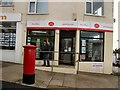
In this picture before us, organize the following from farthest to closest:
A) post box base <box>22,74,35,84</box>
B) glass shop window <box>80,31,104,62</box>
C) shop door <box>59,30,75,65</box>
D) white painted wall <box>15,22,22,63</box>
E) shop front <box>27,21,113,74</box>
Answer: glass shop window <box>80,31,104,62</box>
shop door <box>59,30,75,65</box>
white painted wall <box>15,22,22,63</box>
shop front <box>27,21,113,74</box>
post box base <box>22,74,35,84</box>

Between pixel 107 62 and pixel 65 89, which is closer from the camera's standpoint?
pixel 65 89

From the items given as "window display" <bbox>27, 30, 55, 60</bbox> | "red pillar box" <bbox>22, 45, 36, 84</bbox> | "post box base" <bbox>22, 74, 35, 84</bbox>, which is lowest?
"post box base" <bbox>22, 74, 35, 84</bbox>

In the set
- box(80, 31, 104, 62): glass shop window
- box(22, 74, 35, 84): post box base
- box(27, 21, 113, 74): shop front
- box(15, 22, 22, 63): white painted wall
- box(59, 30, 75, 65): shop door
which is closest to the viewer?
box(22, 74, 35, 84): post box base

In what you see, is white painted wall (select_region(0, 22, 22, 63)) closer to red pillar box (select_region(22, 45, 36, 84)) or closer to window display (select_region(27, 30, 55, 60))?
window display (select_region(27, 30, 55, 60))

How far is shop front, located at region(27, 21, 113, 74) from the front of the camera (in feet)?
55.3

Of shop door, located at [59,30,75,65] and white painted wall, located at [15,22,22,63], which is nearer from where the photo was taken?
white painted wall, located at [15,22,22,63]

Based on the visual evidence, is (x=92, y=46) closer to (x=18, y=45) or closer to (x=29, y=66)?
(x=18, y=45)

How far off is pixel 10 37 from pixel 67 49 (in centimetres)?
411

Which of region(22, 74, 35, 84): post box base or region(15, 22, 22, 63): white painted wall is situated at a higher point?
region(15, 22, 22, 63): white painted wall

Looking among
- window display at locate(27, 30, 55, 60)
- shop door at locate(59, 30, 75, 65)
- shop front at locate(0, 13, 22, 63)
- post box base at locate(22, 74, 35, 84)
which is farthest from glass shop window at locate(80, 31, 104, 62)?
post box base at locate(22, 74, 35, 84)

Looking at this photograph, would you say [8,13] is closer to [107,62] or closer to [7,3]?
[7,3]

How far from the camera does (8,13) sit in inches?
680

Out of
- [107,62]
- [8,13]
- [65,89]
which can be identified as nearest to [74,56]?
[107,62]

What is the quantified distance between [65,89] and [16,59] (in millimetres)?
8030
